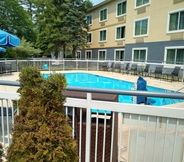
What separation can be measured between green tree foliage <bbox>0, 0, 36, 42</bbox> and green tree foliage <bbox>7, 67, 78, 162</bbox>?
2548cm

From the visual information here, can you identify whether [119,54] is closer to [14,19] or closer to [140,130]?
[140,130]

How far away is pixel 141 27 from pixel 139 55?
8.82 feet

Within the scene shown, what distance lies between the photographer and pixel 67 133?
4.27ft

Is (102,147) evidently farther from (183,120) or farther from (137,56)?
(137,56)

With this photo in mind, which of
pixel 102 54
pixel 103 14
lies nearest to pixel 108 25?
pixel 103 14

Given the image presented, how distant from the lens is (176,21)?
12047 mm

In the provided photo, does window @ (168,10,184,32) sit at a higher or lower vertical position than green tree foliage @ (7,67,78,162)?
higher

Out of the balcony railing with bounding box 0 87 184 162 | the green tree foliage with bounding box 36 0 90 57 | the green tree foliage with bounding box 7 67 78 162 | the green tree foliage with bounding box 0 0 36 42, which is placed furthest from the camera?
the green tree foliage with bounding box 0 0 36 42

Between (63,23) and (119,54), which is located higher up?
(63,23)

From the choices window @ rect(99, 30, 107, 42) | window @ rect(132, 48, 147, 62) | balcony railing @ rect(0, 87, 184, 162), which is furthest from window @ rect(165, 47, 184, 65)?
balcony railing @ rect(0, 87, 184, 162)

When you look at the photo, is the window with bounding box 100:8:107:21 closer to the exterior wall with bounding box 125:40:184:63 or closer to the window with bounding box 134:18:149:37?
the window with bounding box 134:18:149:37

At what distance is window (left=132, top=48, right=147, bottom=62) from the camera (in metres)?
14.8

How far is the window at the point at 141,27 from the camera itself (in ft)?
47.6

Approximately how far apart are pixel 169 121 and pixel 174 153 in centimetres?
37
